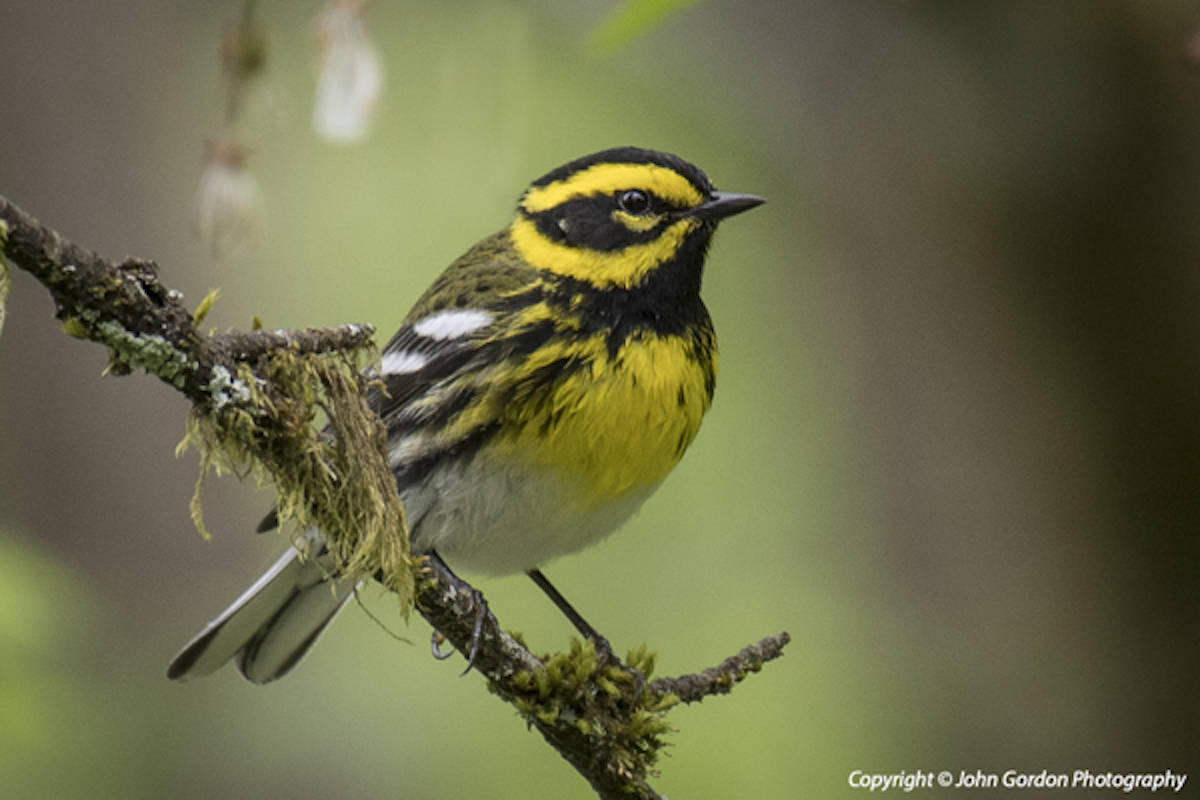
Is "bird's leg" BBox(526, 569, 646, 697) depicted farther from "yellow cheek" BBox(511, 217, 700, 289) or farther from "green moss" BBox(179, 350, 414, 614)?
"yellow cheek" BBox(511, 217, 700, 289)

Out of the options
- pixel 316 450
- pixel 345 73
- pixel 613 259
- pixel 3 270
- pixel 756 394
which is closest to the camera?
pixel 3 270

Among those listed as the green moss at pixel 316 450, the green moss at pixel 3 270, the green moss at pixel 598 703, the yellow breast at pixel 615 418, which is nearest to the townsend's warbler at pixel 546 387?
the yellow breast at pixel 615 418

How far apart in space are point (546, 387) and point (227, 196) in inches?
40.3

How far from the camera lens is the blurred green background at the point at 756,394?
12.8ft

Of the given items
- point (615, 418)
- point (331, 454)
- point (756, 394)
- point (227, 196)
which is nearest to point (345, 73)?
point (227, 196)

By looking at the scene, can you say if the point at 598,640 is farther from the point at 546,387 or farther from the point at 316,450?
the point at 316,450

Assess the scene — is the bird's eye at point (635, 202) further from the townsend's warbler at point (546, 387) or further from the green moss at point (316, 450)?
the green moss at point (316, 450)

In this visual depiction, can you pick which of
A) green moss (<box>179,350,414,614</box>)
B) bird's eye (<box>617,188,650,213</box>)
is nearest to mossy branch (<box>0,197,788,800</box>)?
green moss (<box>179,350,414,614</box>)

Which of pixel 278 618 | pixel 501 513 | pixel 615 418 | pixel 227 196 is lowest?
pixel 278 618

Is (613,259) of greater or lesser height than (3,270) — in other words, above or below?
below

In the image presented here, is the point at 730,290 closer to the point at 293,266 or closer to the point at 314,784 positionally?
the point at 293,266

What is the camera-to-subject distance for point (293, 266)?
814cm

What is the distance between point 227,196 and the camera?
3.46 metres

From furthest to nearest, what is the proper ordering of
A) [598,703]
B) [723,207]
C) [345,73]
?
[723,207] < [345,73] < [598,703]
